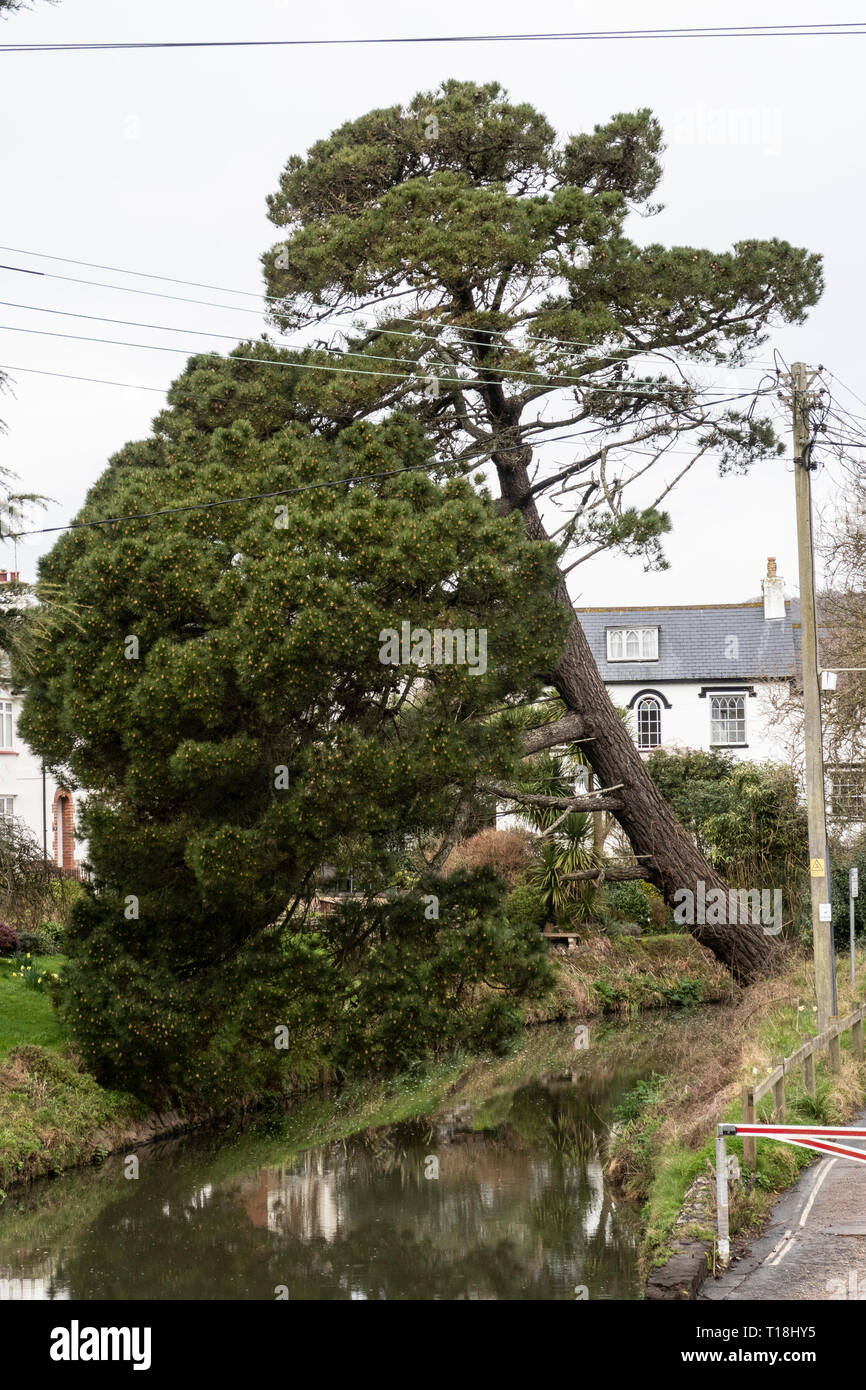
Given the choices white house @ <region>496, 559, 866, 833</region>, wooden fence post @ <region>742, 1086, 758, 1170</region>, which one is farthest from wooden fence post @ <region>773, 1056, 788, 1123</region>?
white house @ <region>496, 559, 866, 833</region>

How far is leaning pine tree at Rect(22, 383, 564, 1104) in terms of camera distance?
50.3 ft

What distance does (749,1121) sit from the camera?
10914 mm

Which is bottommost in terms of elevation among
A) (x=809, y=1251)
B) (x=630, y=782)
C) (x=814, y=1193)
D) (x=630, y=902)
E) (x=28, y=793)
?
(x=814, y=1193)

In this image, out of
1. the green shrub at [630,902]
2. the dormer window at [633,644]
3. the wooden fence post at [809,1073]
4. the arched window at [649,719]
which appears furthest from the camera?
the dormer window at [633,644]

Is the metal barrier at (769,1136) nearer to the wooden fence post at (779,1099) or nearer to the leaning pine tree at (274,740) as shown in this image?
the wooden fence post at (779,1099)

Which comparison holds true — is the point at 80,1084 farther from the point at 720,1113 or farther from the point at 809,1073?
the point at 809,1073

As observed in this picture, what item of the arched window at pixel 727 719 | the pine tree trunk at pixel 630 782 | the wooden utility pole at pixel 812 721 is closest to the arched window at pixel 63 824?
the arched window at pixel 727 719

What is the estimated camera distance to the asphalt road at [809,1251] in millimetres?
8719

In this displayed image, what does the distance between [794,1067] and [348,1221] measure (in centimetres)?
472

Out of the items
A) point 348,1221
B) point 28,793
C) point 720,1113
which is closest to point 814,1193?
point 720,1113

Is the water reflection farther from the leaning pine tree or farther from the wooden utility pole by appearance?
the wooden utility pole

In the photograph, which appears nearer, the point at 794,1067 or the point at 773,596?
the point at 794,1067

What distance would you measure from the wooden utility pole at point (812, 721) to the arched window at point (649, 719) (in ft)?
88.1

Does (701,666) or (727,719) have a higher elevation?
(701,666)
